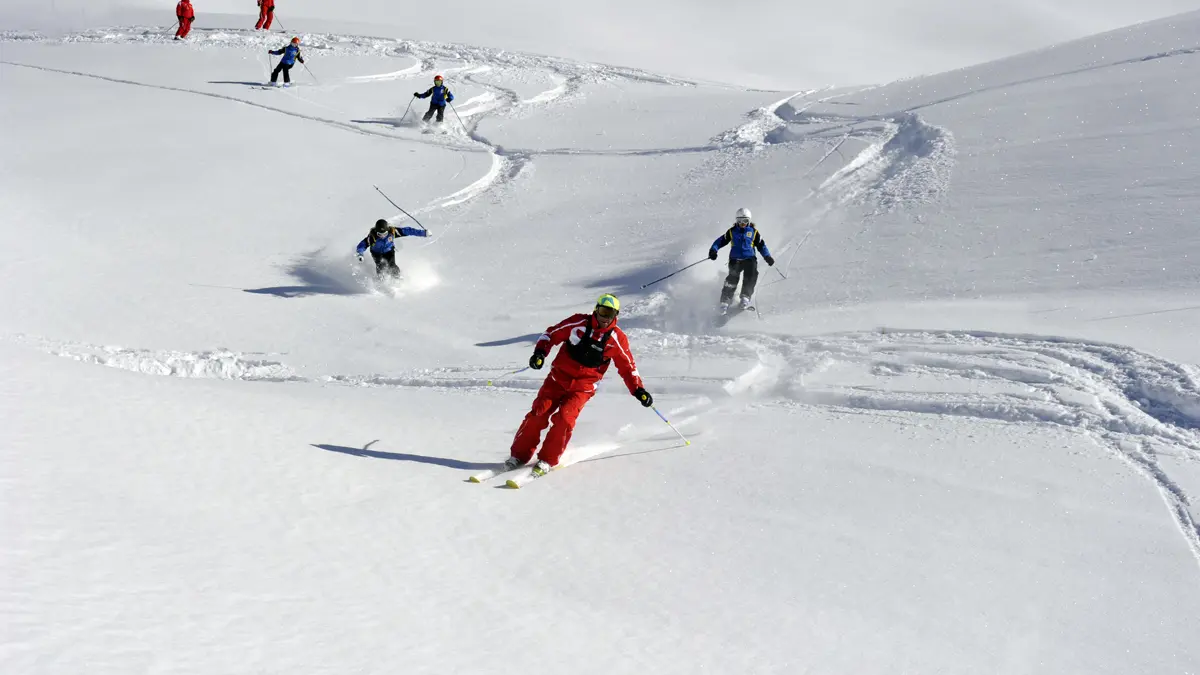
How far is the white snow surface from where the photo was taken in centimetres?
411

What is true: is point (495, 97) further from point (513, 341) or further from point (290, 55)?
point (513, 341)

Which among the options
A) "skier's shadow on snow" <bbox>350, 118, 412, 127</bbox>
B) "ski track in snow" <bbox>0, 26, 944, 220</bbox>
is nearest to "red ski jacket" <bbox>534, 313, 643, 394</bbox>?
"ski track in snow" <bbox>0, 26, 944, 220</bbox>

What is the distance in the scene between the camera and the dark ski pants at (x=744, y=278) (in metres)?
10.7

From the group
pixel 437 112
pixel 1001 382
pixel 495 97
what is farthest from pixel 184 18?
pixel 1001 382

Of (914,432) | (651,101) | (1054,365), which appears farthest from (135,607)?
(651,101)

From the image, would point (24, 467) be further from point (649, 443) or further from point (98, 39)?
point (98, 39)

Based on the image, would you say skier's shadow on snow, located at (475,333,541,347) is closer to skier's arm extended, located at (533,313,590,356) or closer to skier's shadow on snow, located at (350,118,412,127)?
skier's arm extended, located at (533,313,590,356)

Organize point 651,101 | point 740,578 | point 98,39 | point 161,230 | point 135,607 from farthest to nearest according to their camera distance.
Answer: point 98,39, point 651,101, point 161,230, point 740,578, point 135,607

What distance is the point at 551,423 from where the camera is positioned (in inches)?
273

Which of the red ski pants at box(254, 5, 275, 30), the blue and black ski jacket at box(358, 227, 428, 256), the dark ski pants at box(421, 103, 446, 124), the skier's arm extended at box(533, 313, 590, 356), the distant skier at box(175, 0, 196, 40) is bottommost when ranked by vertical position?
the blue and black ski jacket at box(358, 227, 428, 256)

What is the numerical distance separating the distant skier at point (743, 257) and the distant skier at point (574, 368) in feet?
12.9

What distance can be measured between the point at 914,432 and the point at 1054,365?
5.41ft

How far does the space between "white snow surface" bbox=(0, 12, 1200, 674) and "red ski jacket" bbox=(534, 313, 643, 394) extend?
0.55 m

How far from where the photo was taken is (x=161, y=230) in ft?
44.4
